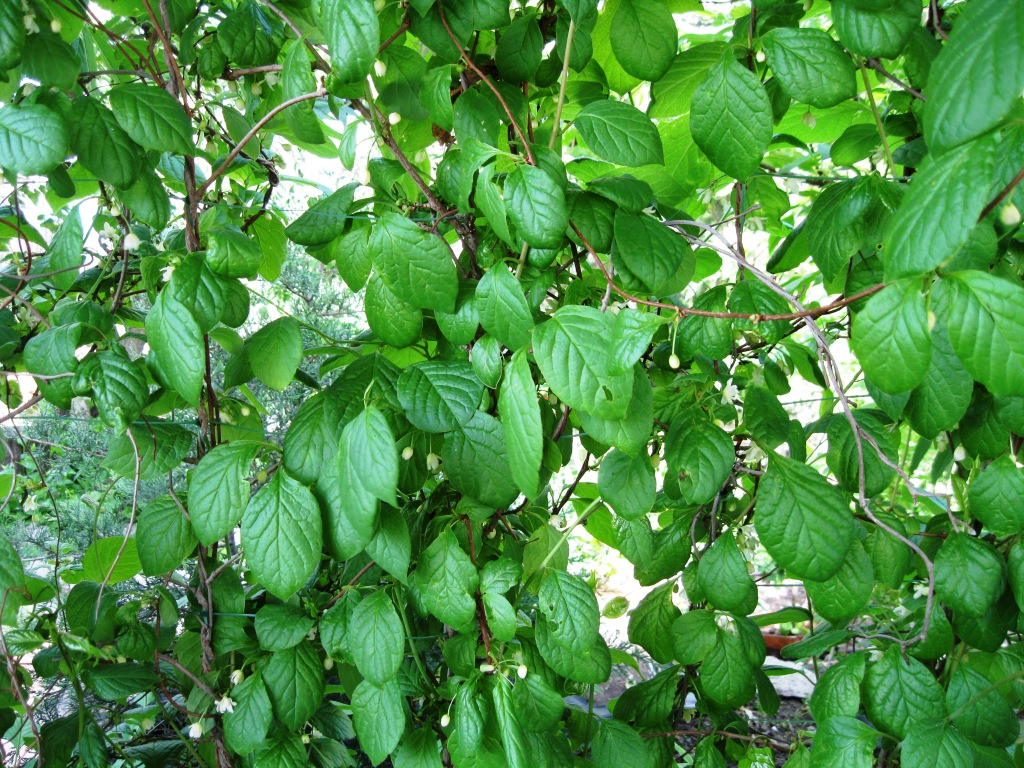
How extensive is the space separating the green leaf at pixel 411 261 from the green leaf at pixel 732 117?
0.31m

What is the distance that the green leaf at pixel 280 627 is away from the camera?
999mm

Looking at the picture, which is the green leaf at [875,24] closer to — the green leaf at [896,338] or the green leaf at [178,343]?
the green leaf at [896,338]

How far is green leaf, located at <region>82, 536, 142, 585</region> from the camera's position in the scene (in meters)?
1.13

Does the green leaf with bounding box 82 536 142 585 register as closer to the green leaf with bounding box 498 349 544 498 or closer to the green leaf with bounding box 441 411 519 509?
the green leaf with bounding box 441 411 519 509

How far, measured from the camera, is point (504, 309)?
797mm

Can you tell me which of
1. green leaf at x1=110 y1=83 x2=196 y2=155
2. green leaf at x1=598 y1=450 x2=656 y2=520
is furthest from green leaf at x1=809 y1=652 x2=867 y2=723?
green leaf at x1=110 y1=83 x2=196 y2=155

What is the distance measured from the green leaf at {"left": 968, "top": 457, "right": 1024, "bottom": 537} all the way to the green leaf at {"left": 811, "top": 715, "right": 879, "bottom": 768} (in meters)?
0.29

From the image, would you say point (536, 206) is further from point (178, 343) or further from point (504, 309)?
point (178, 343)

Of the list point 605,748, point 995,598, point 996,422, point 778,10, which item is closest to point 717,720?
point 605,748

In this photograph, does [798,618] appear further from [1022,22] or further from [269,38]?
[269,38]

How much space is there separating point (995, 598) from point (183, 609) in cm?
117

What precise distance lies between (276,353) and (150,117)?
310 mm

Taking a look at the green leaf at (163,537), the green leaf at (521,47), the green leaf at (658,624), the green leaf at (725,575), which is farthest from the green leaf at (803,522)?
the green leaf at (163,537)

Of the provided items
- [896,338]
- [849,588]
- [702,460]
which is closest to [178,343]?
[702,460]
